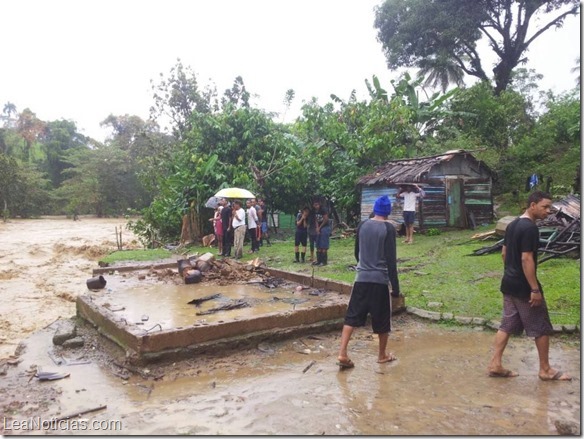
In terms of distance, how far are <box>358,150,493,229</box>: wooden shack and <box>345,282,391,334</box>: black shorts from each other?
11.3 metres

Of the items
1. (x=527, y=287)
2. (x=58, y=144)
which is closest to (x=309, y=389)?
(x=527, y=287)

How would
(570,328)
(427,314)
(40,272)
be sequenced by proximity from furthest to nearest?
1. (40,272)
2. (427,314)
3. (570,328)

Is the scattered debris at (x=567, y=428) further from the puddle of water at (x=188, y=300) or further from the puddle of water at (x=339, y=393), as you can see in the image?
the puddle of water at (x=188, y=300)

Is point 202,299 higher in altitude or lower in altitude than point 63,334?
higher

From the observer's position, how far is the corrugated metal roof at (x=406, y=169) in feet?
51.4

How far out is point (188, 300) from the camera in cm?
770

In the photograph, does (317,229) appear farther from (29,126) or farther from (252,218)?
(29,126)

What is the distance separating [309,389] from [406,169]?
13.4m

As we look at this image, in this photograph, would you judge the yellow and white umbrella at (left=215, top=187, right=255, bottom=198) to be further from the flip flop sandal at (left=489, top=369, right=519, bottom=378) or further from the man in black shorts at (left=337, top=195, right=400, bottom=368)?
the flip flop sandal at (left=489, top=369, right=519, bottom=378)

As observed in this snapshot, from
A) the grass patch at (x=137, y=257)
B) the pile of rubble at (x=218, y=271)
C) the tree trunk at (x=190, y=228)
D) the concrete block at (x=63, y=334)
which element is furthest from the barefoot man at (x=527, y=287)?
the tree trunk at (x=190, y=228)

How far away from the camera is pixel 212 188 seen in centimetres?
1697

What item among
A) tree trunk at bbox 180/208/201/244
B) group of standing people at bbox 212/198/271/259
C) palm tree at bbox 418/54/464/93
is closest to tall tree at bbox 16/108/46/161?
tree trunk at bbox 180/208/201/244

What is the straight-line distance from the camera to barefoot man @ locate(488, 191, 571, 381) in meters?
4.07

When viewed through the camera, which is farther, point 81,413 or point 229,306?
point 229,306
